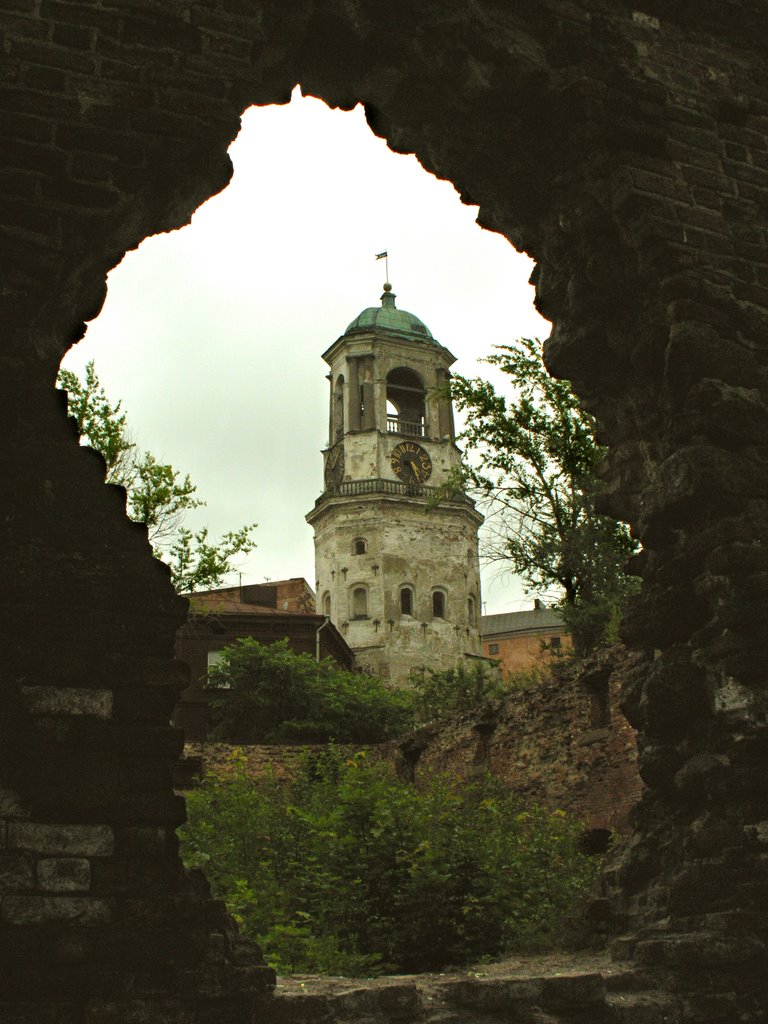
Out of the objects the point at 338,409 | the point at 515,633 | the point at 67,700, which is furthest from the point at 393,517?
the point at 67,700

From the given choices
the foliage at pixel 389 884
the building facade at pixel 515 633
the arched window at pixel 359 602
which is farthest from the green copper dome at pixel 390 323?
the foliage at pixel 389 884

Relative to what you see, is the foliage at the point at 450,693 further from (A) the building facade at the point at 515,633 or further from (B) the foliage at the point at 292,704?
(A) the building facade at the point at 515,633

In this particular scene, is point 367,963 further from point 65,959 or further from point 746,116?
point 746,116

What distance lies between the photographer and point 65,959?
3193mm

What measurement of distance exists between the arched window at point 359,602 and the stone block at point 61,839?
38073 mm

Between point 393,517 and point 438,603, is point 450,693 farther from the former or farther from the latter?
point 393,517

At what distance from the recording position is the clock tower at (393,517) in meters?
41.1

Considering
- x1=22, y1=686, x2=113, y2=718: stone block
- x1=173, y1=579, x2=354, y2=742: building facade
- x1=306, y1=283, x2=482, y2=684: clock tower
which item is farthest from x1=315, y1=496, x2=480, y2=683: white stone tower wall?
x1=22, y1=686, x2=113, y2=718: stone block

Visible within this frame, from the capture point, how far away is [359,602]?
41844 millimetres

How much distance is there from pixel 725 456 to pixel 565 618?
50.7ft

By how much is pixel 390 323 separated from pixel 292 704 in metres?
26.1

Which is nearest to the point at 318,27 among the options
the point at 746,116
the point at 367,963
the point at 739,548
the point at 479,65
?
the point at 479,65

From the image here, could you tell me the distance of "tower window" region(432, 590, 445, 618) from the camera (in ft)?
138

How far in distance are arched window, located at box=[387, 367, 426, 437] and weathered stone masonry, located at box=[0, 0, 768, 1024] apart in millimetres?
40774
